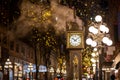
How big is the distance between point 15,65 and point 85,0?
2400cm

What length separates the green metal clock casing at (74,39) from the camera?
69.9ft

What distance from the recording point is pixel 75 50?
21359 millimetres

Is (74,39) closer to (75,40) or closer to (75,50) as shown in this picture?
(75,40)

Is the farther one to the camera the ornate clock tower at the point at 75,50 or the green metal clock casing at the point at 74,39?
the green metal clock casing at the point at 74,39

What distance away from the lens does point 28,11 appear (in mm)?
44906

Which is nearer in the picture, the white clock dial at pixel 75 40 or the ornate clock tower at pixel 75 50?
the ornate clock tower at pixel 75 50

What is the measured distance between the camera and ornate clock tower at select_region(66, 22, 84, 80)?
2089cm

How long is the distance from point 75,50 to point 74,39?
60cm

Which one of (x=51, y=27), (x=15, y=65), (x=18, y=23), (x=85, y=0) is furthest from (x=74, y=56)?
(x=15, y=65)

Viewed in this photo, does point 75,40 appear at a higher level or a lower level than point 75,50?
higher

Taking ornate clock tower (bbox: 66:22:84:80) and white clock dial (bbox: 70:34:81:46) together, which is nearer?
ornate clock tower (bbox: 66:22:84:80)

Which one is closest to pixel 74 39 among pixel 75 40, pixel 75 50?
pixel 75 40

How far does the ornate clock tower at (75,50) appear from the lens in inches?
822

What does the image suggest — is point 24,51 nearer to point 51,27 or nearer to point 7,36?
point 7,36
